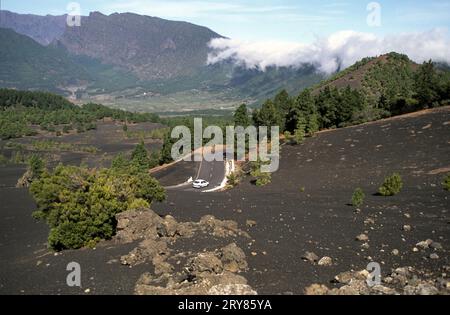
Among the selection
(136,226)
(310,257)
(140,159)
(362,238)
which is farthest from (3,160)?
(310,257)

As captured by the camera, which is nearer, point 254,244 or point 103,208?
point 254,244

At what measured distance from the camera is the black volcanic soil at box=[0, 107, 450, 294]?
14.0 m

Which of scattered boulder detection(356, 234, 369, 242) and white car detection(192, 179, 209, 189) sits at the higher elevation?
white car detection(192, 179, 209, 189)

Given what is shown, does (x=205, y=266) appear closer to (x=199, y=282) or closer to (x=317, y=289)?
(x=199, y=282)

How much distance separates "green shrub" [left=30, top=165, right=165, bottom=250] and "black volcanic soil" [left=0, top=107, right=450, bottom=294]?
1004mm

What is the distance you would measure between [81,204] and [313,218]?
11.0 meters

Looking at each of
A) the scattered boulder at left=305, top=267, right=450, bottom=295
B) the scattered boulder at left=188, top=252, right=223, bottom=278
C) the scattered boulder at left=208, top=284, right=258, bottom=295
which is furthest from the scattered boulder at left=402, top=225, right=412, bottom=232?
the scattered boulder at left=208, top=284, right=258, bottom=295

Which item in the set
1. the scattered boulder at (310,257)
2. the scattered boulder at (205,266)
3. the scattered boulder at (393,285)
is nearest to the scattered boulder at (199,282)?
the scattered boulder at (205,266)

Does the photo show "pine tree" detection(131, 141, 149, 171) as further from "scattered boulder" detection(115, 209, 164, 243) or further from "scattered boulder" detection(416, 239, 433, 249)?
"scattered boulder" detection(416, 239, 433, 249)

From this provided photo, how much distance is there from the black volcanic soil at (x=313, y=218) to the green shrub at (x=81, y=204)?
100 centimetres
